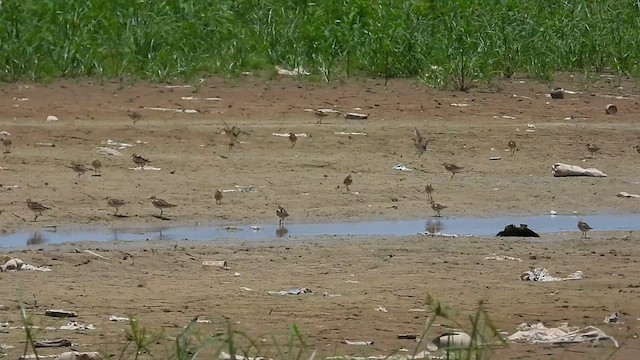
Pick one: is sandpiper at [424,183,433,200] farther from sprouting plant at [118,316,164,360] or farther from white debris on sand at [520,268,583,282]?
sprouting plant at [118,316,164,360]

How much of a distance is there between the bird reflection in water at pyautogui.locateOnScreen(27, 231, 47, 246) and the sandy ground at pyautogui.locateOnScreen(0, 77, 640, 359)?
344mm

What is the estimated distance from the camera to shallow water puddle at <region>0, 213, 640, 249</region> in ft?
37.0

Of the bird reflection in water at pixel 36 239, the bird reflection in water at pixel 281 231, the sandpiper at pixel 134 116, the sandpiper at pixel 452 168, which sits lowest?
the sandpiper at pixel 452 168

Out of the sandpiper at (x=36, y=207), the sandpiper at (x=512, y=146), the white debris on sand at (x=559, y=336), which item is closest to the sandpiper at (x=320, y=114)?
the sandpiper at (x=512, y=146)

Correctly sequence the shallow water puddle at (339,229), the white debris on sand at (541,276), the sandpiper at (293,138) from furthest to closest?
1. the sandpiper at (293,138)
2. the shallow water puddle at (339,229)
3. the white debris on sand at (541,276)

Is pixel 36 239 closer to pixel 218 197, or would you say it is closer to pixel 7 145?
pixel 218 197

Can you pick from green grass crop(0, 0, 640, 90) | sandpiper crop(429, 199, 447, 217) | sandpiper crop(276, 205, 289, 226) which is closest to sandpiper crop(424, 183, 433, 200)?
sandpiper crop(429, 199, 447, 217)

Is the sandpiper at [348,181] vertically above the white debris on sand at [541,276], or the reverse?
the white debris on sand at [541,276]

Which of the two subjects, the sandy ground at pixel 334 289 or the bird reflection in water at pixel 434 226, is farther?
the bird reflection in water at pixel 434 226

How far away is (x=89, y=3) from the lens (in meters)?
20.8

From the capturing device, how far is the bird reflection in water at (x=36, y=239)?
10959 mm

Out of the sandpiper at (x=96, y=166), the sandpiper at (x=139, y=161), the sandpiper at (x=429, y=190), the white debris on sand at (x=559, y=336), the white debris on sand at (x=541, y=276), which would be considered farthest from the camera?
the sandpiper at (x=139, y=161)

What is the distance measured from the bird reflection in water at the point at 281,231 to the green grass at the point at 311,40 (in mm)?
6533

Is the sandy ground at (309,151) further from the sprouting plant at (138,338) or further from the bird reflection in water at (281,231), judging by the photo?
the sprouting plant at (138,338)
